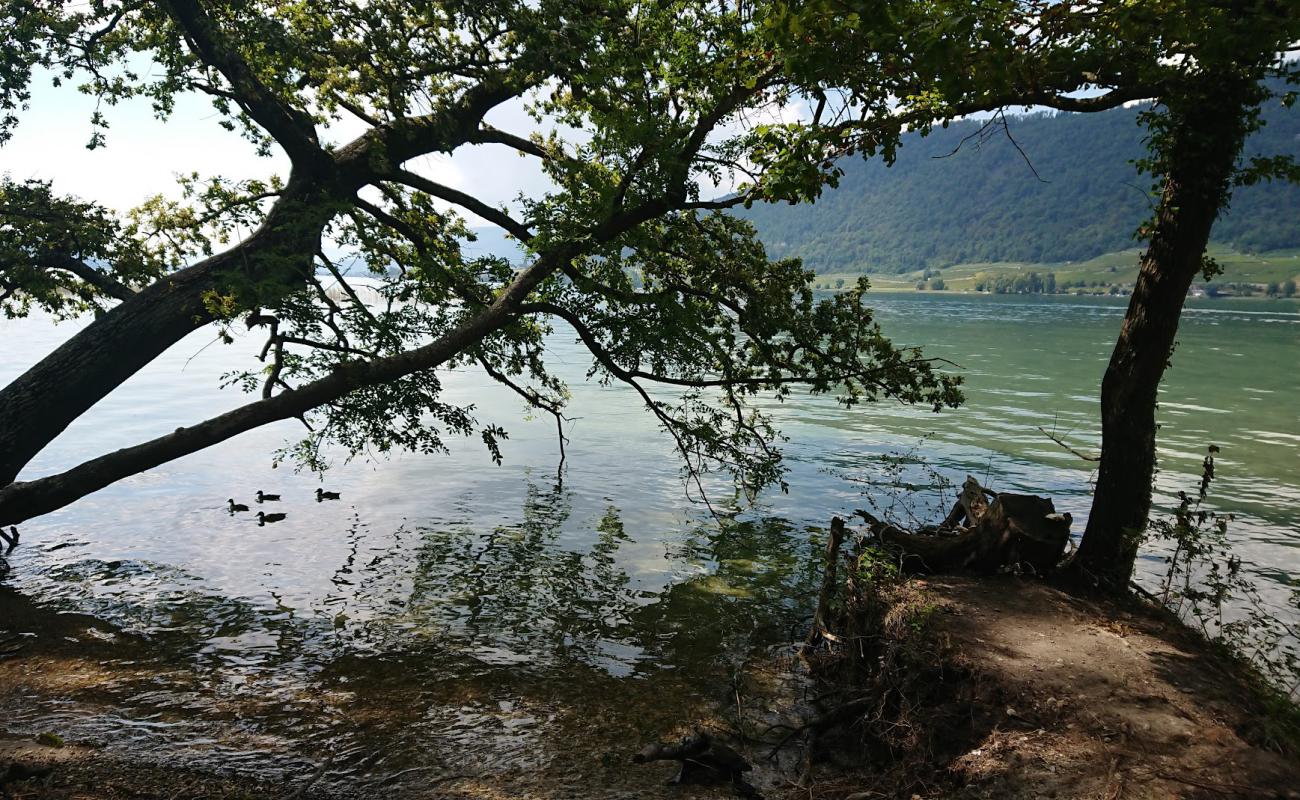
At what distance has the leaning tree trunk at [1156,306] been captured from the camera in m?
8.60

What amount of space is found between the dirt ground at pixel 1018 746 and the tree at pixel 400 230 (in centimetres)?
528

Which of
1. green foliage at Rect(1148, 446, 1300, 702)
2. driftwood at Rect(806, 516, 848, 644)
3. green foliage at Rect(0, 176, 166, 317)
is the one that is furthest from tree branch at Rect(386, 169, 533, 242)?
green foliage at Rect(1148, 446, 1300, 702)

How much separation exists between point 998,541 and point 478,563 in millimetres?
9164

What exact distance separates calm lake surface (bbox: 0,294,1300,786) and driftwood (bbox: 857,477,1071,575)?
2.40 m

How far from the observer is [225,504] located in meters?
19.0

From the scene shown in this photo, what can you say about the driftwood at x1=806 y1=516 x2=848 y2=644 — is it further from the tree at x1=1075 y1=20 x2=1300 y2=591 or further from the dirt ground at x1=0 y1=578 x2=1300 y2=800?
the tree at x1=1075 y1=20 x2=1300 y2=591

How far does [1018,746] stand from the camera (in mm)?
6359

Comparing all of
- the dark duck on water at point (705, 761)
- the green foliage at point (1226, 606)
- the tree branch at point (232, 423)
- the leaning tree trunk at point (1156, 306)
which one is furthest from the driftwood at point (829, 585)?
the tree branch at point (232, 423)

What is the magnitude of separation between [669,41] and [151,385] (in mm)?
38484

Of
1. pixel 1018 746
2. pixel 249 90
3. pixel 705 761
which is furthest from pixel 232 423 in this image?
pixel 1018 746

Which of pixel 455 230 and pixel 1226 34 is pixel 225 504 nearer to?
pixel 455 230

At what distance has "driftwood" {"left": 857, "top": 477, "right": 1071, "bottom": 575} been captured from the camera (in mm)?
9789

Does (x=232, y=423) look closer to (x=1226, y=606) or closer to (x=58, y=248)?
(x=58, y=248)

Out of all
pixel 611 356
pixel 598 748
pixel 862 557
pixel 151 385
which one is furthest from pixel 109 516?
pixel 151 385
